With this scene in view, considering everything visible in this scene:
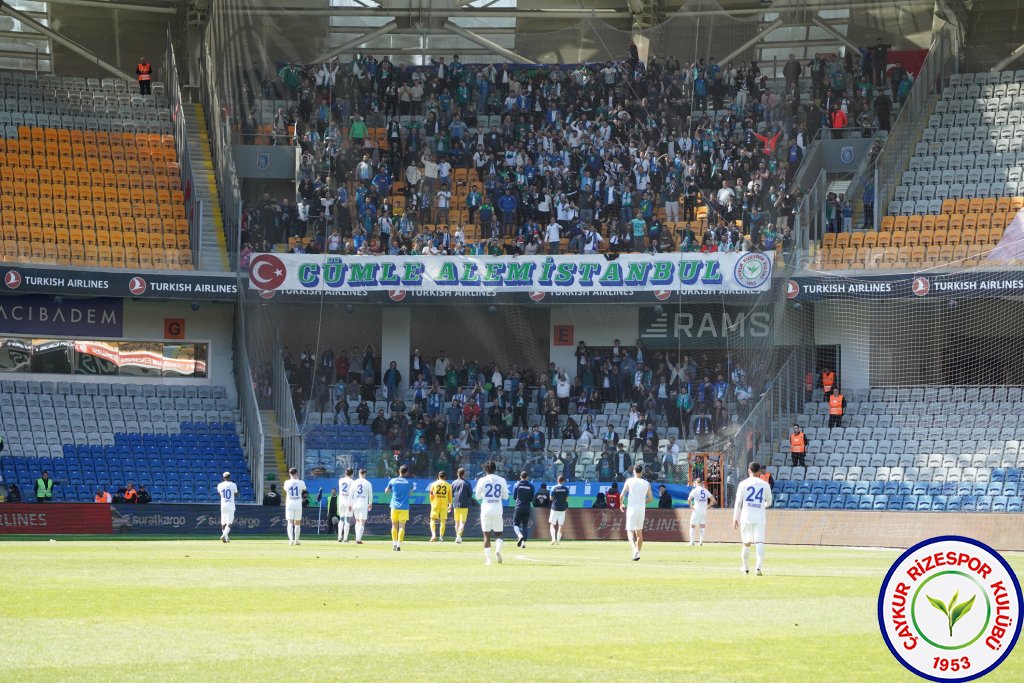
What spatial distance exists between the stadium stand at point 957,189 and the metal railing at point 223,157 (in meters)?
16.4

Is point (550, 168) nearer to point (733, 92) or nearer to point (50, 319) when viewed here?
point (733, 92)

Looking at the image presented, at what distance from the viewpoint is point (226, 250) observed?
43.5 metres

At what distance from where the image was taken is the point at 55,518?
35.2 m

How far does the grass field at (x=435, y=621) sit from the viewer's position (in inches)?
415

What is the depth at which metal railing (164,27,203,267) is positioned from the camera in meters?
44.1

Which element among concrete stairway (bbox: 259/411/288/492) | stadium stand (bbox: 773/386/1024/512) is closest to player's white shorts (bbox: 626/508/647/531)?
stadium stand (bbox: 773/386/1024/512)

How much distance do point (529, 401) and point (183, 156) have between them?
583 inches

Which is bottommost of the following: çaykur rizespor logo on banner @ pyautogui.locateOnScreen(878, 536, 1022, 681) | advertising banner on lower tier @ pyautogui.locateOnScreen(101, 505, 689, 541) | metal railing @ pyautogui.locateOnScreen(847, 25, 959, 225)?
advertising banner on lower tier @ pyautogui.locateOnScreen(101, 505, 689, 541)

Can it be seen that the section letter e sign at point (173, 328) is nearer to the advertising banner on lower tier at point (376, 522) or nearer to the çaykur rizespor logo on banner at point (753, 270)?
the advertising banner on lower tier at point (376, 522)

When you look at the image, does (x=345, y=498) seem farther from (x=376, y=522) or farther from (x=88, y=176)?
(x=88, y=176)

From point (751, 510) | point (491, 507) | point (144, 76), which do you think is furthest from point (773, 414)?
point (144, 76)

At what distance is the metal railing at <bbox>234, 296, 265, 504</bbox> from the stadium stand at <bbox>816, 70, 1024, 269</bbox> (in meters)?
15.8

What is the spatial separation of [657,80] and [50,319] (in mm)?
19450

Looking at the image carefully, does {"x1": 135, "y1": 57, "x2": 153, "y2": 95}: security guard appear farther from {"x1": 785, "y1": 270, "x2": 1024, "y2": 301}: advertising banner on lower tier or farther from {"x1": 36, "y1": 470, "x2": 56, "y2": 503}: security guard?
{"x1": 785, "y1": 270, "x2": 1024, "y2": 301}: advertising banner on lower tier
